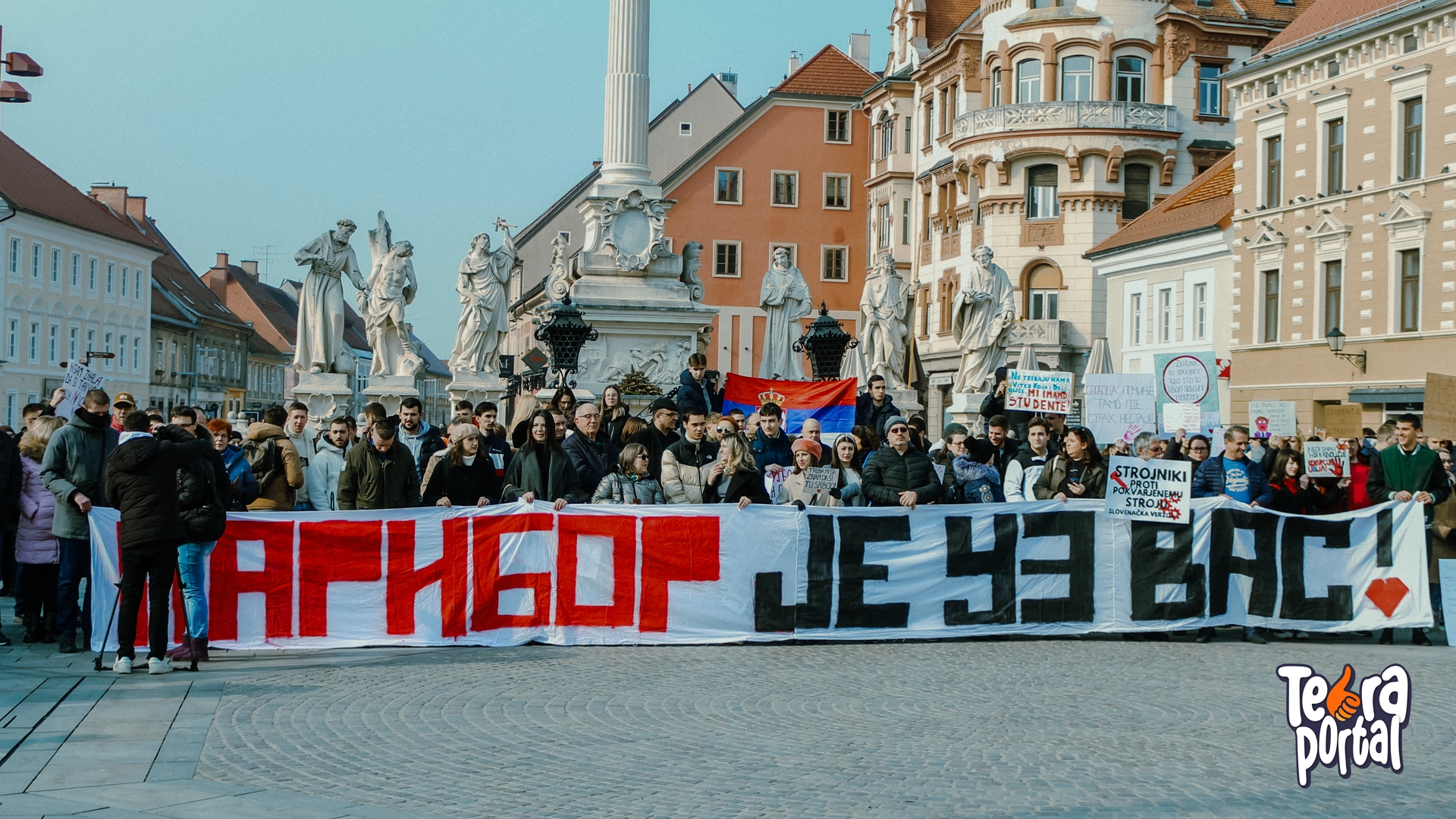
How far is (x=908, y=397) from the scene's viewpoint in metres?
27.2

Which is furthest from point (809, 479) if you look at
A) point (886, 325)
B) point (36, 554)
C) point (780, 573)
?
point (886, 325)

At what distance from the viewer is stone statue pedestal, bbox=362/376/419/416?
2917cm

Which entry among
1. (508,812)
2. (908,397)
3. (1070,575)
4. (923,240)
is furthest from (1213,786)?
(923,240)

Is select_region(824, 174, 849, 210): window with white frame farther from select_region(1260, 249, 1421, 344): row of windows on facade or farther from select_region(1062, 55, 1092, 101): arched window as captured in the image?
select_region(1260, 249, 1421, 344): row of windows on facade

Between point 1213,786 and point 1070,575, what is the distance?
19.0 feet

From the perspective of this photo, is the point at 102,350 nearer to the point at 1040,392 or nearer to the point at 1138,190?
the point at 1138,190

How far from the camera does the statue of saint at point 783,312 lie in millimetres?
27844

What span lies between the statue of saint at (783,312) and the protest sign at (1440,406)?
1156 cm

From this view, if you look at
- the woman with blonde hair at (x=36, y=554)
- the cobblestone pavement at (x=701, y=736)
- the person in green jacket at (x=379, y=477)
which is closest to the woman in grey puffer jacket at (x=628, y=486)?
the cobblestone pavement at (x=701, y=736)

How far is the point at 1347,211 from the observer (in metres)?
40.4

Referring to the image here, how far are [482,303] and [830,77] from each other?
47390 mm

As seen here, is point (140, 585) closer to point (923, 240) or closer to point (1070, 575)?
point (1070, 575)

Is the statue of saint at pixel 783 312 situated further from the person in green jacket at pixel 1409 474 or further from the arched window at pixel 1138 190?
the arched window at pixel 1138 190

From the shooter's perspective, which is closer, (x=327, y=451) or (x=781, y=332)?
(x=327, y=451)
